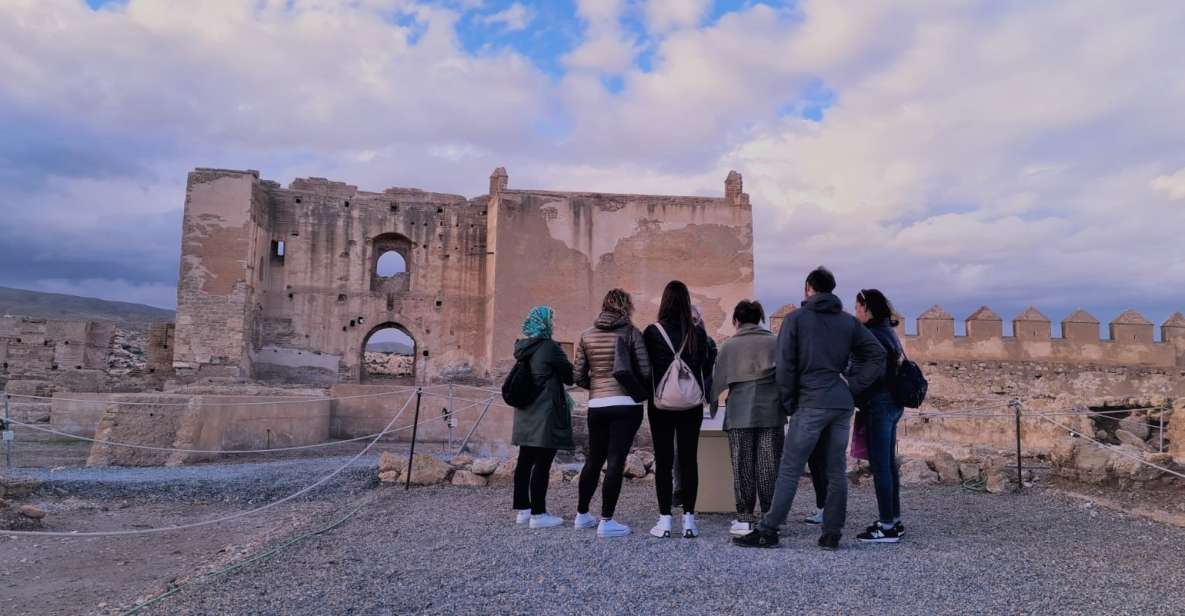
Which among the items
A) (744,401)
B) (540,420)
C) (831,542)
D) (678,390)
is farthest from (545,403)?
(831,542)

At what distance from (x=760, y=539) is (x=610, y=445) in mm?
1133

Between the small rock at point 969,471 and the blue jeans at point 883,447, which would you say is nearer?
the blue jeans at point 883,447

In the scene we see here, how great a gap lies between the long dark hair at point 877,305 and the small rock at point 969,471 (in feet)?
11.5

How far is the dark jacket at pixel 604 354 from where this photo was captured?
16.9 ft

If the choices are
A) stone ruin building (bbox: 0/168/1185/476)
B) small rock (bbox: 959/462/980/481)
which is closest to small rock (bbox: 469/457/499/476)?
small rock (bbox: 959/462/980/481)

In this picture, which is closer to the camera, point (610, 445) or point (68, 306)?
point (610, 445)

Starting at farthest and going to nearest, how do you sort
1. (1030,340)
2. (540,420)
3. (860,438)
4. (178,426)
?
(1030,340) < (178,426) < (860,438) < (540,420)

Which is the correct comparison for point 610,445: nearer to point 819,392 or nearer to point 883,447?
point 819,392

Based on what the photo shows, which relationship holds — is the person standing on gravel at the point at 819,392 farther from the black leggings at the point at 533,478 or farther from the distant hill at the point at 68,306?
the distant hill at the point at 68,306

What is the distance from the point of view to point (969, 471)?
8.05m

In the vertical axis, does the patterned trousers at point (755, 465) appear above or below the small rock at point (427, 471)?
above

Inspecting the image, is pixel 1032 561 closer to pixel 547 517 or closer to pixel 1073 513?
pixel 1073 513

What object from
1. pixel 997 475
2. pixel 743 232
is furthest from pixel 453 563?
pixel 743 232

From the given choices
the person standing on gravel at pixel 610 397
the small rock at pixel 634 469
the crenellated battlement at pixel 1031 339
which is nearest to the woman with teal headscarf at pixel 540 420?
the person standing on gravel at pixel 610 397
